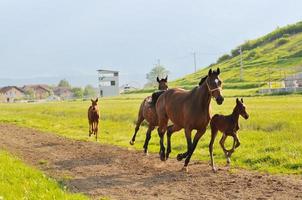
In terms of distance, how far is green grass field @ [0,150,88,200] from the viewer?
10.8 meters

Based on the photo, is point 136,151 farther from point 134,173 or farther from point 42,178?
point 42,178

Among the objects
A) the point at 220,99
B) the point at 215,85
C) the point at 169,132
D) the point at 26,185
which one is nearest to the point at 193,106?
the point at 215,85

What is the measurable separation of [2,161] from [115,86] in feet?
397

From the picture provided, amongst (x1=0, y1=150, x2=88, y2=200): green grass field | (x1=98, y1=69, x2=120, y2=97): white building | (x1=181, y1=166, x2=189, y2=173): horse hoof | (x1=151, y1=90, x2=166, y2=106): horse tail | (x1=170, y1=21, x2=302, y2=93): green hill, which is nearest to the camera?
(x1=0, y1=150, x2=88, y2=200): green grass field

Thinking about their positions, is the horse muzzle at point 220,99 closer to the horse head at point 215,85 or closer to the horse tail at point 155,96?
the horse head at point 215,85

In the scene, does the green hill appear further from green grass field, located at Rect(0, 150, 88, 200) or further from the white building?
green grass field, located at Rect(0, 150, 88, 200)

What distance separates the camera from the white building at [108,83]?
13555cm

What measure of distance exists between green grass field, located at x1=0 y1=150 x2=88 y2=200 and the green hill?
80.4m

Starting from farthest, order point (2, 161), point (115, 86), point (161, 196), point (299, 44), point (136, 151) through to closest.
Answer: point (299, 44) < point (115, 86) < point (136, 151) < point (2, 161) < point (161, 196)

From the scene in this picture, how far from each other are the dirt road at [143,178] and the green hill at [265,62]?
7621cm

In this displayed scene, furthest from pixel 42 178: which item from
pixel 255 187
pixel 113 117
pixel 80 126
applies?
pixel 113 117

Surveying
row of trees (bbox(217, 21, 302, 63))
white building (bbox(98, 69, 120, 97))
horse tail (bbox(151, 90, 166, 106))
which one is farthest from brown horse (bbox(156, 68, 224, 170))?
row of trees (bbox(217, 21, 302, 63))

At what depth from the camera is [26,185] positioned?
1189cm

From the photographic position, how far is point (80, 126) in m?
33.1
